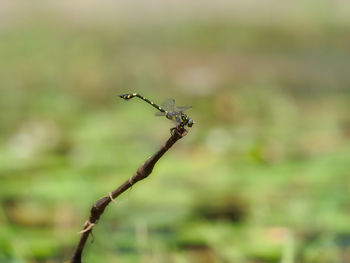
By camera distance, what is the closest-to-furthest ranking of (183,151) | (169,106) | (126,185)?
(126,185)
(169,106)
(183,151)

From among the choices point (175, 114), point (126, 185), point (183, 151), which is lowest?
point (126, 185)

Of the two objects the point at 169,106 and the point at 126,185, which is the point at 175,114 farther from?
the point at 126,185

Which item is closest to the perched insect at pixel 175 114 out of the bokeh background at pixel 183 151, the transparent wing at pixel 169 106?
the transparent wing at pixel 169 106

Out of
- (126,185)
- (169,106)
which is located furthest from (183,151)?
(126,185)

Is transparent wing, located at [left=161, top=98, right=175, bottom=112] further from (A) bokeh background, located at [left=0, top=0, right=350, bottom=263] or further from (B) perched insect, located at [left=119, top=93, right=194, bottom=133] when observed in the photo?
(A) bokeh background, located at [left=0, top=0, right=350, bottom=263]

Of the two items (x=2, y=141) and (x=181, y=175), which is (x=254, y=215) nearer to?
(x=181, y=175)

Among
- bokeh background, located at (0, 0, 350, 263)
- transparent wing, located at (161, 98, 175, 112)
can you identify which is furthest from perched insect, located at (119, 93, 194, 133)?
bokeh background, located at (0, 0, 350, 263)
